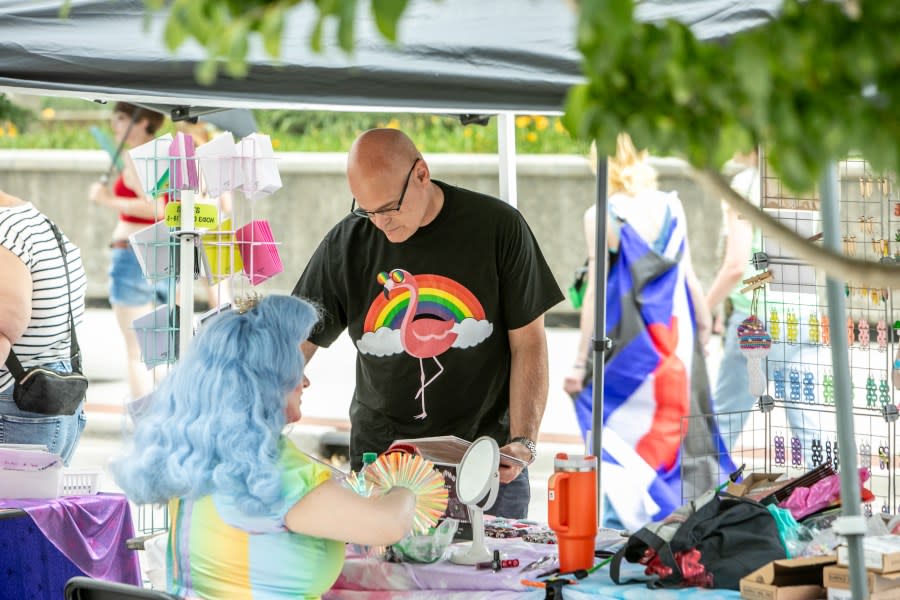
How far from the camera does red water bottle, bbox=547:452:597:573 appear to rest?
2.50 meters

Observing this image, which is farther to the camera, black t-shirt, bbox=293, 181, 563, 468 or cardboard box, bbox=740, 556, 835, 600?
black t-shirt, bbox=293, 181, 563, 468

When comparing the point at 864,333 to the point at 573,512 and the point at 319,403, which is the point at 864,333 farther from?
the point at 319,403

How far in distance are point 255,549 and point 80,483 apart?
1.42 m

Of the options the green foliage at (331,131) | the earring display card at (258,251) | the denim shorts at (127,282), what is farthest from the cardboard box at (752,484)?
the green foliage at (331,131)

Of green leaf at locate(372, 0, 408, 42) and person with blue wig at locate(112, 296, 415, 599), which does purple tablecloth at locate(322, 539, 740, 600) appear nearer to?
person with blue wig at locate(112, 296, 415, 599)

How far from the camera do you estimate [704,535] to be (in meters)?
2.38

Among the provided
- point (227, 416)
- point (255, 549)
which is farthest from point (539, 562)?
point (227, 416)

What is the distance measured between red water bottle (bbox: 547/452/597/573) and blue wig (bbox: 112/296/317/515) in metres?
0.57

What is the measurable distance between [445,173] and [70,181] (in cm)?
381

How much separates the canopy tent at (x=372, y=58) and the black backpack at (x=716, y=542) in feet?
3.23

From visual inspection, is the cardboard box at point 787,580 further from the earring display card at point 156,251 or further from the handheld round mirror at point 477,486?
the earring display card at point 156,251

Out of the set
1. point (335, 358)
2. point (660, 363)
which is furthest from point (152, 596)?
point (335, 358)

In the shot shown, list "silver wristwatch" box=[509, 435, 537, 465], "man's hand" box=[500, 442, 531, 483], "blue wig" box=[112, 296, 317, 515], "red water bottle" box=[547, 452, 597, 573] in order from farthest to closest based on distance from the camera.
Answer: "silver wristwatch" box=[509, 435, 537, 465], "man's hand" box=[500, 442, 531, 483], "red water bottle" box=[547, 452, 597, 573], "blue wig" box=[112, 296, 317, 515]

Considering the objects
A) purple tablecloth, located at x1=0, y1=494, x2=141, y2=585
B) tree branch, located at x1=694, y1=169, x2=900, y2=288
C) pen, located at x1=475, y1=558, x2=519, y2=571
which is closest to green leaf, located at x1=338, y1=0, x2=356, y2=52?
tree branch, located at x1=694, y1=169, x2=900, y2=288
